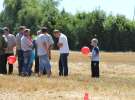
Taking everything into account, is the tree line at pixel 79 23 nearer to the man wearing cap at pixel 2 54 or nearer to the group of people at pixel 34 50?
the group of people at pixel 34 50

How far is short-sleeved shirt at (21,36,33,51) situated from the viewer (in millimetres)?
22562

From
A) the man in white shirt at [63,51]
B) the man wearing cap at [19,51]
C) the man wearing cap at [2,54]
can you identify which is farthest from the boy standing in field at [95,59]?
the man wearing cap at [2,54]

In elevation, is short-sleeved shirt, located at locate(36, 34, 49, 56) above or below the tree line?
above

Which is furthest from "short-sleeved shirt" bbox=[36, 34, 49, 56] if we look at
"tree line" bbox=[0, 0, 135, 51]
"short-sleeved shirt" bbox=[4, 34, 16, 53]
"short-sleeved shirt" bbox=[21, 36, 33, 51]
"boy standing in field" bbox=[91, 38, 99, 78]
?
"tree line" bbox=[0, 0, 135, 51]

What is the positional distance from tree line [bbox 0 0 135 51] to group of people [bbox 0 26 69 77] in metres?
48.6

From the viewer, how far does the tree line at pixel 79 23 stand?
72.5 m

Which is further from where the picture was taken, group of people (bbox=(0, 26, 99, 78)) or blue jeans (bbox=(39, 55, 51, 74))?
group of people (bbox=(0, 26, 99, 78))

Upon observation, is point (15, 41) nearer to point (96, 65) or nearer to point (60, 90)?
point (96, 65)

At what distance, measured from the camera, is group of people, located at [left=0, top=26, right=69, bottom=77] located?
2228cm

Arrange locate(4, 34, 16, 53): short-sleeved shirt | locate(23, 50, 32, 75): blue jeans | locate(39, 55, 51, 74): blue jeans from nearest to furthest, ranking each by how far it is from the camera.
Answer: locate(39, 55, 51, 74): blue jeans
locate(23, 50, 32, 75): blue jeans
locate(4, 34, 16, 53): short-sleeved shirt

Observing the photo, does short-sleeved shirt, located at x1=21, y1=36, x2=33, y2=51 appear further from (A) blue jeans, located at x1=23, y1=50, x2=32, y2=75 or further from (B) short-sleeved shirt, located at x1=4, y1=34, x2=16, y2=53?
(B) short-sleeved shirt, located at x1=4, y1=34, x2=16, y2=53

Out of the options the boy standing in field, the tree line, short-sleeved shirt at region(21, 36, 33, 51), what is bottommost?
the tree line

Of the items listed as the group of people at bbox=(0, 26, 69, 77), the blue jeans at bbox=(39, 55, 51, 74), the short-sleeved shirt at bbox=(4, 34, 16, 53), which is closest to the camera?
the blue jeans at bbox=(39, 55, 51, 74)

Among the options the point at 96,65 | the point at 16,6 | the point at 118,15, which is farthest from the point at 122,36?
the point at 96,65
